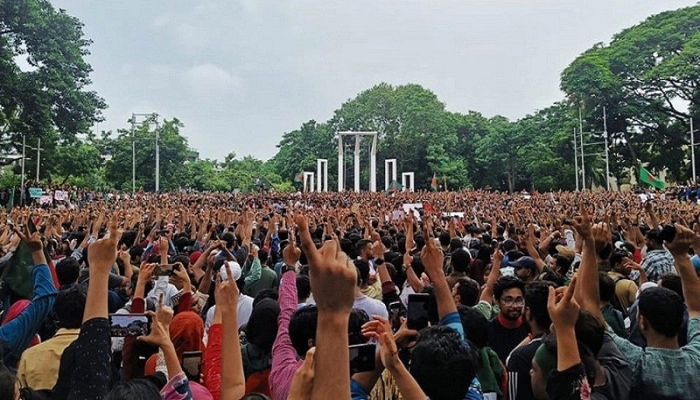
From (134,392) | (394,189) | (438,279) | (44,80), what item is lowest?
(134,392)

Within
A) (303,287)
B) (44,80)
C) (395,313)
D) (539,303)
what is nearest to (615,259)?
(395,313)

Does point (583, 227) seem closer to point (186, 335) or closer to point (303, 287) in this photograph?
point (303, 287)

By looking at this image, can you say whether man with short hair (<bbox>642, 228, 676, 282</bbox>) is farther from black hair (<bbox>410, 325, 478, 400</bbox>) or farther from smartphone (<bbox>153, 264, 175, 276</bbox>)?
smartphone (<bbox>153, 264, 175, 276</bbox>)

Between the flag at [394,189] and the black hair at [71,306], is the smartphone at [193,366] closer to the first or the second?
the black hair at [71,306]

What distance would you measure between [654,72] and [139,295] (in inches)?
1712

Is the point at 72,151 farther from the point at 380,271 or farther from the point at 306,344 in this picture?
the point at 306,344

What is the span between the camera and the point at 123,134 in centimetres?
4850

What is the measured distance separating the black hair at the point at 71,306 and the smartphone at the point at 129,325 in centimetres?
38

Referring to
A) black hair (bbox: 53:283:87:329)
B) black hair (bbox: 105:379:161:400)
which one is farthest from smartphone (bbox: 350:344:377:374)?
black hair (bbox: 53:283:87:329)

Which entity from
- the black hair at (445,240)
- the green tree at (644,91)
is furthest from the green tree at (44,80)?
the green tree at (644,91)

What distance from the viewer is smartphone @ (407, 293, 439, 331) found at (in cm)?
346

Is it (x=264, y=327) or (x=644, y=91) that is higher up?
(x=644, y=91)

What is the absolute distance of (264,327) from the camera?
3402 millimetres

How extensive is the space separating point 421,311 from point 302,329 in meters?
0.97
